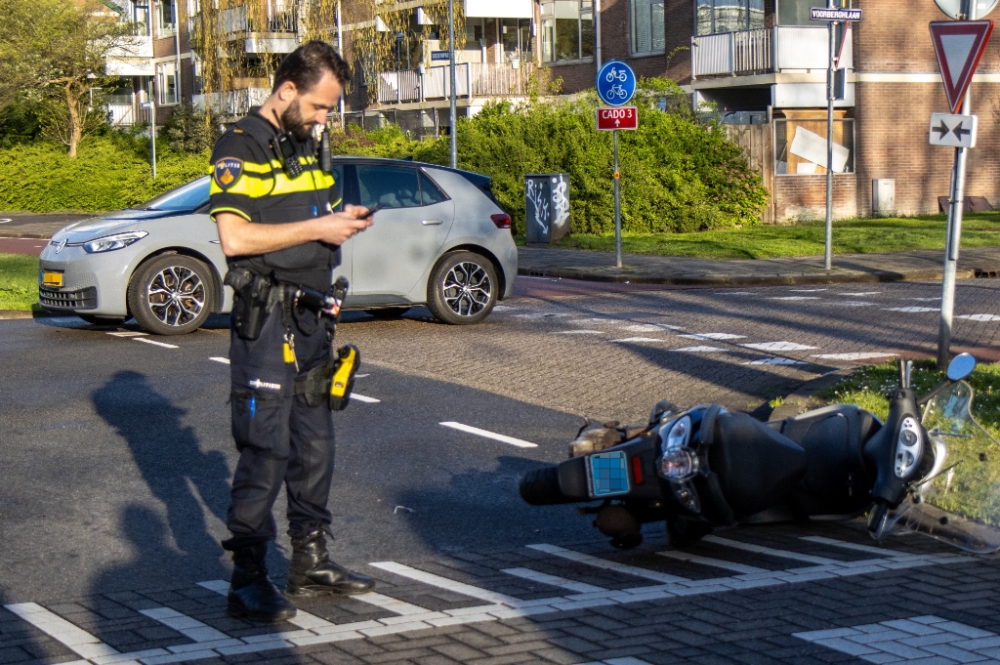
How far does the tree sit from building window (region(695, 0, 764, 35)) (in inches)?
1040

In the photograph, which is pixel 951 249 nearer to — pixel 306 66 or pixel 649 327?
pixel 649 327

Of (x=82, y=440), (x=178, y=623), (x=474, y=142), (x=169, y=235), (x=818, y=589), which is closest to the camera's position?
(x=178, y=623)

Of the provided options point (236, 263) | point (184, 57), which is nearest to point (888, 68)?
point (236, 263)

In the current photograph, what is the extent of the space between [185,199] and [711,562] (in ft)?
28.6

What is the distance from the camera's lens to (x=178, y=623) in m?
4.67

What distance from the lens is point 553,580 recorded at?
521 centimetres

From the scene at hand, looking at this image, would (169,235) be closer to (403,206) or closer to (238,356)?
(403,206)

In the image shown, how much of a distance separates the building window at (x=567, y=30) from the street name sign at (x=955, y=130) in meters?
31.8

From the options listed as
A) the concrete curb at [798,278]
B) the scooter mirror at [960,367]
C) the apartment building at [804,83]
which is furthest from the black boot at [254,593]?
the apartment building at [804,83]

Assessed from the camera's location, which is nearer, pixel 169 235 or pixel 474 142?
pixel 169 235

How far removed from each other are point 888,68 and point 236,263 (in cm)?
3074

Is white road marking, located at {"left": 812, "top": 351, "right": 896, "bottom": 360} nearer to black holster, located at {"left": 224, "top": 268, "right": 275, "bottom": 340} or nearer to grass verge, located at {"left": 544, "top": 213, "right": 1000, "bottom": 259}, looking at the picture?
black holster, located at {"left": 224, "top": 268, "right": 275, "bottom": 340}

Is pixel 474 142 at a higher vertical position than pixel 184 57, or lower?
lower

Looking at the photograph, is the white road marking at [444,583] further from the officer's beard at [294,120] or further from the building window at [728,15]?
the building window at [728,15]
